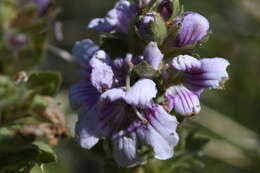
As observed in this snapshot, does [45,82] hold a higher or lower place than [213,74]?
lower

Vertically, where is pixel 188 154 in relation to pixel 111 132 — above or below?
below

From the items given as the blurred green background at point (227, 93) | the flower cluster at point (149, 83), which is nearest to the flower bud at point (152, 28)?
the flower cluster at point (149, 83)

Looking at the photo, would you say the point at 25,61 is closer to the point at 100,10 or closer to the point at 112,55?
the point at 112,55

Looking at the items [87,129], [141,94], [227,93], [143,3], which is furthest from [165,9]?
[227,93]

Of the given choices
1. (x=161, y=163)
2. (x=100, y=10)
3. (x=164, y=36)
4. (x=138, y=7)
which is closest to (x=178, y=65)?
(x=164, y=36)

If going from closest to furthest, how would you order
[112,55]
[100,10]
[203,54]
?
1. [112,55]
2. [203,54]
3. [100,10]

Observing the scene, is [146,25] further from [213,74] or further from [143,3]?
[213,74]
